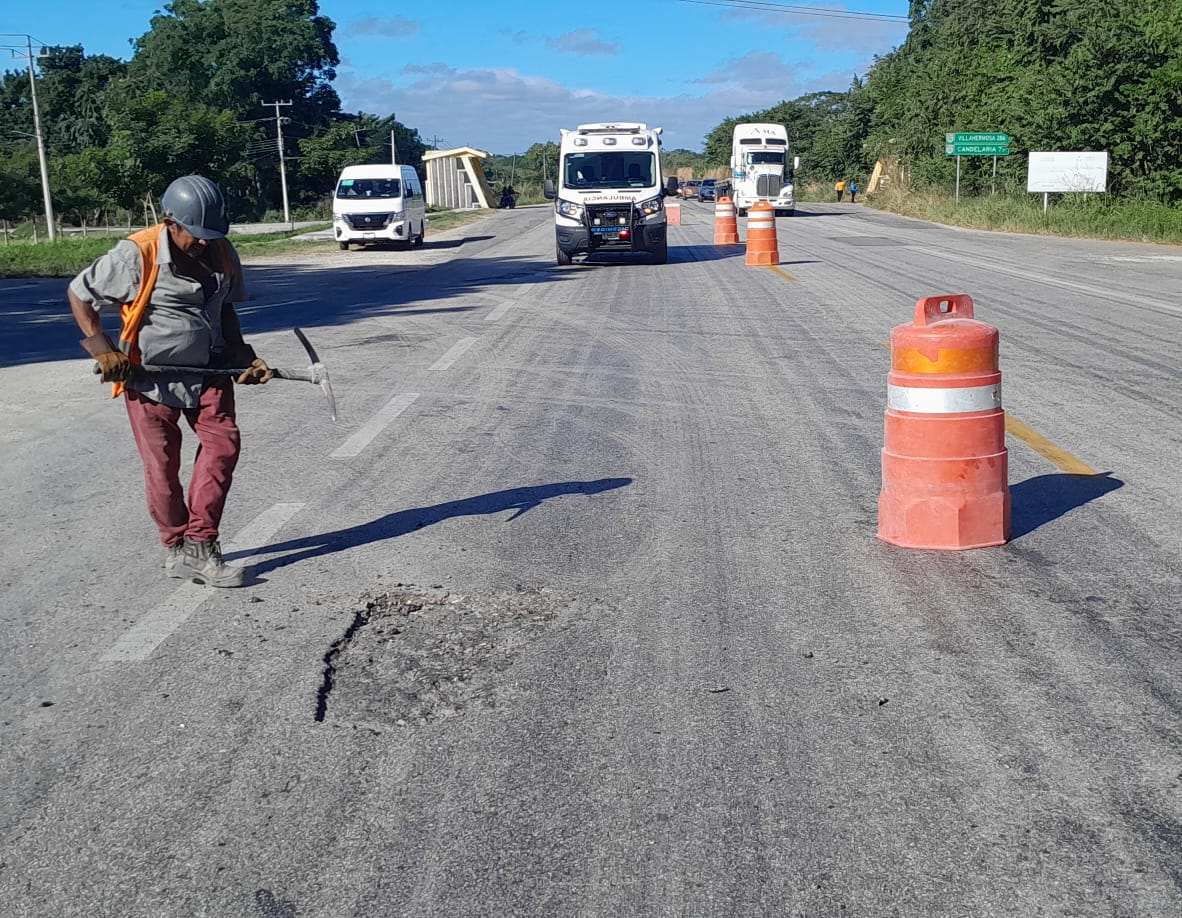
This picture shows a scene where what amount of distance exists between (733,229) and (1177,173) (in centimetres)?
1472

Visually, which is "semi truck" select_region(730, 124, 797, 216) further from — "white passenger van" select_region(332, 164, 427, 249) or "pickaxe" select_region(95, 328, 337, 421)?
"pickaxe" select_region(95, 328, 337, 421)

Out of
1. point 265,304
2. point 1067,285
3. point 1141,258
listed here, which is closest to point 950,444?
point 1067,285

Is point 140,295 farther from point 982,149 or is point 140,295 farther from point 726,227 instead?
point 982,149

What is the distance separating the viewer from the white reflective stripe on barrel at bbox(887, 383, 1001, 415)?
591 centimetres

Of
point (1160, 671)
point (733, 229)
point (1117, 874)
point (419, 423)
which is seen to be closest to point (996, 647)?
point (1160, 671)

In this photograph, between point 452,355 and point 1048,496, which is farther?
point 452,355

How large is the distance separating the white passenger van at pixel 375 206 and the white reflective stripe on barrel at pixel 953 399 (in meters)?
29.0

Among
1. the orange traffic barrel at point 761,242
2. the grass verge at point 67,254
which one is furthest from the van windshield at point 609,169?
the grass verge at point 67,254

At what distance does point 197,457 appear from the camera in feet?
18.4

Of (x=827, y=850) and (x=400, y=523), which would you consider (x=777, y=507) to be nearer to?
(x=400, y=523)

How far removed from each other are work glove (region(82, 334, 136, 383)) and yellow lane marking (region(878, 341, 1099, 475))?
496 cm

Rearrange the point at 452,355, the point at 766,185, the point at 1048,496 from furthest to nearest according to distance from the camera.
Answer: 1. the point at 766,185
2. the point at 452,355
3. the point at 1048,496

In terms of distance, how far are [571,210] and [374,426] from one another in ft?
53.8

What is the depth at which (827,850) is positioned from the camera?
3250 millimetres
